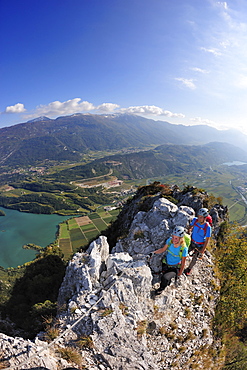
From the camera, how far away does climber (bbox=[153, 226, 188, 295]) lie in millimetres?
8133

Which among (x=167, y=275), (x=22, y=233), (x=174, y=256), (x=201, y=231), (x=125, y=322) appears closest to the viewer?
(x=125, y=322)

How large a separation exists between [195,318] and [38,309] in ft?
36.7

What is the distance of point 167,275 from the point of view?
858 cm

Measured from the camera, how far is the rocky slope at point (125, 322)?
5.77 m

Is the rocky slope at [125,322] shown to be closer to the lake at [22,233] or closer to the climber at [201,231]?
the climber at [201,231]

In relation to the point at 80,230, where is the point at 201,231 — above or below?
above

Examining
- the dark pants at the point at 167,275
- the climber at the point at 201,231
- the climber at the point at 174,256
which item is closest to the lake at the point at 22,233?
the dark pants at the point at 167,275

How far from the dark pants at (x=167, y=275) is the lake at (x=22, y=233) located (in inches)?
3734

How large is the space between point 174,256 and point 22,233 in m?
130

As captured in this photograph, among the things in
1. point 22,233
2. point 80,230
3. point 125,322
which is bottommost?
point 22,233

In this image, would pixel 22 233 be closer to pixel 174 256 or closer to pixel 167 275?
pixel 167 275

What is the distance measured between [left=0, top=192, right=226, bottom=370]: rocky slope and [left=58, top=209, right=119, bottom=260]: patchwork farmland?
7330 cm

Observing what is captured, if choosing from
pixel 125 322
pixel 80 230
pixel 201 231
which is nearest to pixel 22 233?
pixel 80 230

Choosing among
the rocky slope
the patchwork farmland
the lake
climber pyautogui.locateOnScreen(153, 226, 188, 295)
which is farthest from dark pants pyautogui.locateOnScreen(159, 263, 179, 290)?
the lake
